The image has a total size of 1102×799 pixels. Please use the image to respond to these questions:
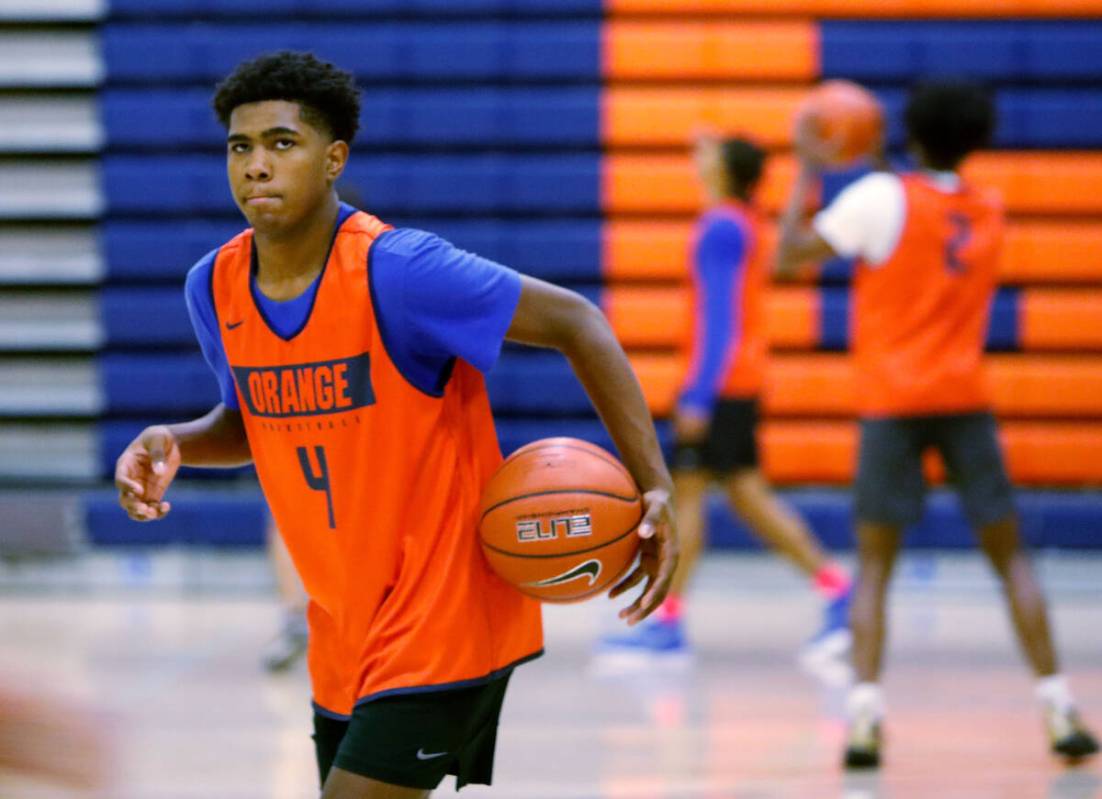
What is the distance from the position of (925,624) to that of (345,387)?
4.33m

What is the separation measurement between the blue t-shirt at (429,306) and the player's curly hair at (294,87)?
20 centimetres

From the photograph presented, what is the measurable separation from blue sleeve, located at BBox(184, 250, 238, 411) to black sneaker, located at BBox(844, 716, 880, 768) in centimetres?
201

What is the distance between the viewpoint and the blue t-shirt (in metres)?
2.11

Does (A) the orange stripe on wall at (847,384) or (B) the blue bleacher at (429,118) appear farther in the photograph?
(B) the blue bleacher at (429,118)

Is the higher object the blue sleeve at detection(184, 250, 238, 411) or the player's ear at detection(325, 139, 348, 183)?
the player's ear at detection(325, 139, 348, 183)

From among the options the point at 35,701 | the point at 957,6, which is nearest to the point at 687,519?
the point at 957,6

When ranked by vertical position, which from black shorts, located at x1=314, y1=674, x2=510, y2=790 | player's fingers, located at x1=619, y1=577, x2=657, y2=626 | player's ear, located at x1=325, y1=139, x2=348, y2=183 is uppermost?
player's ear, located at x1=325, y1=139, x2=348, y2=183

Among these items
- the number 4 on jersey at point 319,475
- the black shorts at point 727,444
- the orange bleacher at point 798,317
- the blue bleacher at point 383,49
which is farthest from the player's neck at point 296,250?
the blue bleacher at point 383,49

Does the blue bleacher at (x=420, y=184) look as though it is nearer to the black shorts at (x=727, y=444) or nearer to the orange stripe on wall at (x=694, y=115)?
the orange stripe on wall at (x=694, y=115)

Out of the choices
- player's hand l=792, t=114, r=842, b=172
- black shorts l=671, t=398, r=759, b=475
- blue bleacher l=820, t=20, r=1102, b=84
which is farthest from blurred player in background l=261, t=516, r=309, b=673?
blue bleacher l=820, t=20, r=1102, b=84

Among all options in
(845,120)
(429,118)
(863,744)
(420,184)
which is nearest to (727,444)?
(845,120)

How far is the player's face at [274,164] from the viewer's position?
2123mm

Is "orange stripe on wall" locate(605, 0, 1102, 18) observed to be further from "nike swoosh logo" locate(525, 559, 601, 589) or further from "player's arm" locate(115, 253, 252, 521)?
"nike swoosh logo" locate(525, 559, 601, 589)

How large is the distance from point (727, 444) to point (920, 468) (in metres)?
1.50
